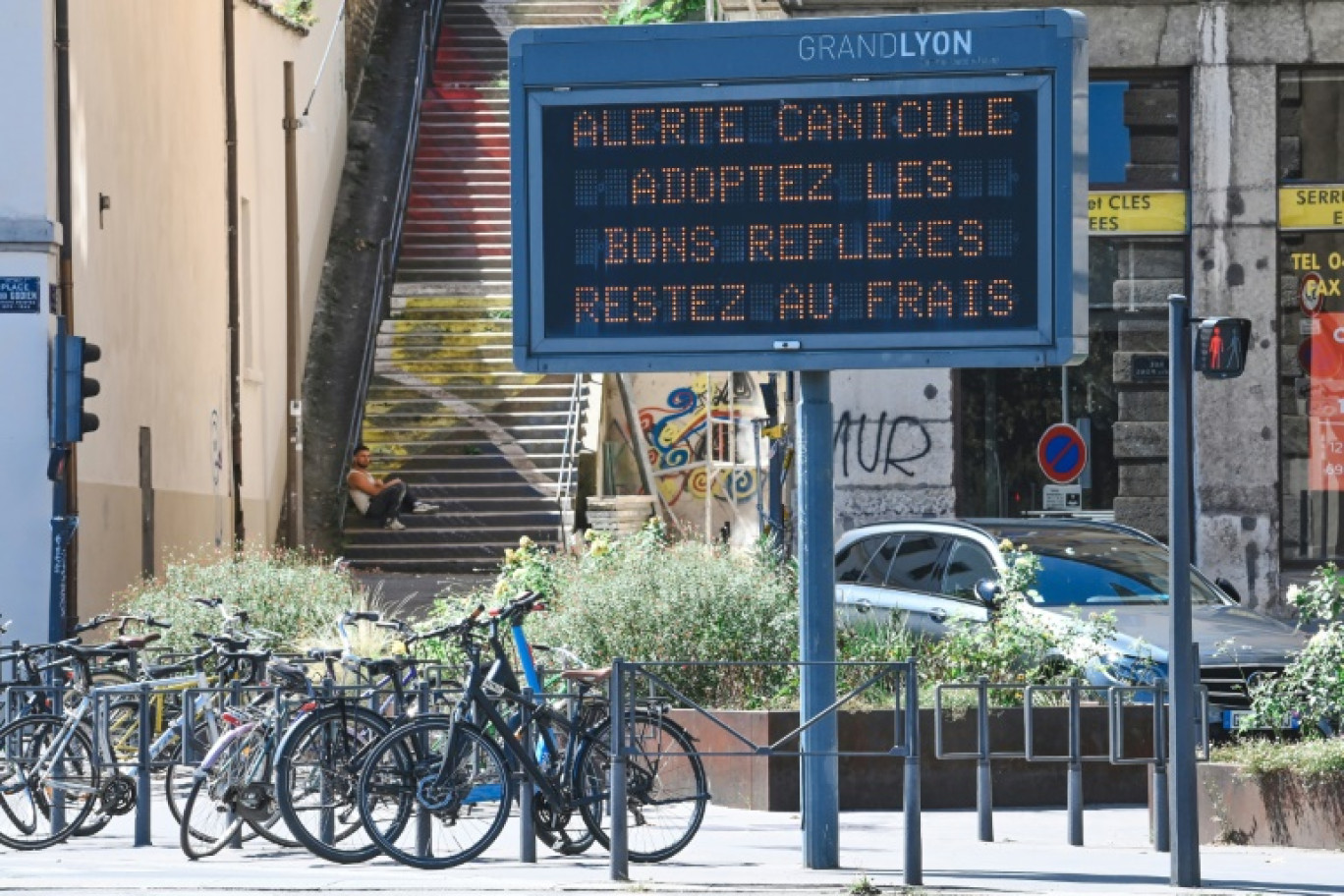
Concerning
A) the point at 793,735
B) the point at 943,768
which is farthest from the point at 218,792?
the point at 943,768

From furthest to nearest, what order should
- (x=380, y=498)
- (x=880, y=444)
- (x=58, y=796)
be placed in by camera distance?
(x=380, y=498), (x=880, y=444), (x=58, y=796)

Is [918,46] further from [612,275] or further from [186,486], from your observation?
[186,486]

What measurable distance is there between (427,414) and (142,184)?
7.98 m

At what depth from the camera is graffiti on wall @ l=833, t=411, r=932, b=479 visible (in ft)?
77.5

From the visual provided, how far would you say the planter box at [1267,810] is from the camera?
12.5 metres

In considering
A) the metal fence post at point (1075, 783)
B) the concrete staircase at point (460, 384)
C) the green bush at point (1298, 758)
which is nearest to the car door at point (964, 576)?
the metal fence post at point (1075, 783)

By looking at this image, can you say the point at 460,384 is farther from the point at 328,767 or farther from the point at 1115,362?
the point at 328,767

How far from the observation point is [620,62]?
11805mm

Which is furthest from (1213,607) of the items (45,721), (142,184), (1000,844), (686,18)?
(686,18)

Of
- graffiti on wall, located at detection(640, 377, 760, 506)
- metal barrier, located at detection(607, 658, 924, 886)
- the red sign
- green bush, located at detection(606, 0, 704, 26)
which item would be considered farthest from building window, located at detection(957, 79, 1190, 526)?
green bush, located at detection(606, 0, 704, 26)

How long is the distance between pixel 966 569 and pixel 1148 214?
7178 millimetres

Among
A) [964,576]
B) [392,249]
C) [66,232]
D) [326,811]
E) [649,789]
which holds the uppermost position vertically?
[392,249]

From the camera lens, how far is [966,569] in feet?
58.0

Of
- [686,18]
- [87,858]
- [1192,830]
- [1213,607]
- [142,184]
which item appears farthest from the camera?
[686,18]
